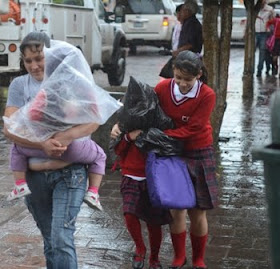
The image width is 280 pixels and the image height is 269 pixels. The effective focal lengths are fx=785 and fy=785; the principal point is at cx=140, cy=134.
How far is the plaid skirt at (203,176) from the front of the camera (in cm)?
530

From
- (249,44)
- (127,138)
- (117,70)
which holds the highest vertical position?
(127,138)

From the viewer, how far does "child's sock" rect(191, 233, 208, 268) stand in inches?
219

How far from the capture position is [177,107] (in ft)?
17.6

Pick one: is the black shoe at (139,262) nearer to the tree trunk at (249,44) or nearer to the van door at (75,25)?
the van door at (75,25)

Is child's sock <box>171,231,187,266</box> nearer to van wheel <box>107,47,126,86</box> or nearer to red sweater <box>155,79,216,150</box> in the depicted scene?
red sweater <box>155,79,216,150</box>

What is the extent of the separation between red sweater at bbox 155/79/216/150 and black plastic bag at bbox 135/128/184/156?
5 cm

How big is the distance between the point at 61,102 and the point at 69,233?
2.46 ft

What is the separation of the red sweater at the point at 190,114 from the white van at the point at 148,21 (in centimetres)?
2286

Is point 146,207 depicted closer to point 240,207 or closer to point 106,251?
point 106,251

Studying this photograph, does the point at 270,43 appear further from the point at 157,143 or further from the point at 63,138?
the point at 63,138

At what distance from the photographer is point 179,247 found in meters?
5.54

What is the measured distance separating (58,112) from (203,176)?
4.23 ft

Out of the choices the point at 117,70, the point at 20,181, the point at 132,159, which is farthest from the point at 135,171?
the point at 117,70

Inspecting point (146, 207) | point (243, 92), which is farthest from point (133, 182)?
point (243, 92)
